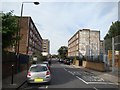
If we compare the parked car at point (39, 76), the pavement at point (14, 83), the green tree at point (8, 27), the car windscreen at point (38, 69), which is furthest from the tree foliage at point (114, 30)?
the parked car at point (39, 76)

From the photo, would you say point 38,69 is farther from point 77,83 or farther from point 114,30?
point 114,30

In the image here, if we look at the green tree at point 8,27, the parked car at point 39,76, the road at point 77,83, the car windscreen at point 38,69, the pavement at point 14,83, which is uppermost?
the green tree at point 8,27

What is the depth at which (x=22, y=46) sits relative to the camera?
7256 cm

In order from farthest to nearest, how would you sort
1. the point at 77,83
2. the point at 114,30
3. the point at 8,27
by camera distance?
the point at 114,30
the point at 77,83
the point at 8,27

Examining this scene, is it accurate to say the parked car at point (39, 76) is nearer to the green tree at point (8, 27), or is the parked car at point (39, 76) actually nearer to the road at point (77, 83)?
the road at point (77, 83)

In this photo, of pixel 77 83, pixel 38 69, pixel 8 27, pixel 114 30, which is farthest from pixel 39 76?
pixel 114 30

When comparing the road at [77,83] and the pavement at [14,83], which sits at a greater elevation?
the pavement at [14,83]

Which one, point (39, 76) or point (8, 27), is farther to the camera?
point (8, 27)

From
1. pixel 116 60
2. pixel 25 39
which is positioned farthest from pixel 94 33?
pixel 116 60

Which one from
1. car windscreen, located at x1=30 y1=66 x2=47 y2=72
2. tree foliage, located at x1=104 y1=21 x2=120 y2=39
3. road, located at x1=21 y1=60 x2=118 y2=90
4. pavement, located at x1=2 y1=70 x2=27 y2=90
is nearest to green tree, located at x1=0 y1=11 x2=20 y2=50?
car windscreen, located at x1=30 y1=66 x2=47 y2=72

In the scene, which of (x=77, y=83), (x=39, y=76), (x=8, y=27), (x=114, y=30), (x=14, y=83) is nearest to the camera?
(x=39, y=76)

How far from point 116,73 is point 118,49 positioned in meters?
3.00

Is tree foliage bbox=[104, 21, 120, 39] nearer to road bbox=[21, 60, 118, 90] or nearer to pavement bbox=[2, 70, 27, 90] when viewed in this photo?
road bbox=[21, 60, 118, 90]

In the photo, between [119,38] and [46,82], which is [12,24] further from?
[119,38]
